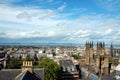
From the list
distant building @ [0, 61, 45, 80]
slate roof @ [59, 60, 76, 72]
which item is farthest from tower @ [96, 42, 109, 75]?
distant building @ [0, 61, 45, 80]

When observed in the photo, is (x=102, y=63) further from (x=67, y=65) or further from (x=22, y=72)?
(x=22, y=72)

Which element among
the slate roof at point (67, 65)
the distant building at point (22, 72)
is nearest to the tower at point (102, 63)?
the slate roof at point (67, 65)

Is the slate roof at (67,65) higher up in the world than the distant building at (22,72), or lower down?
lower down

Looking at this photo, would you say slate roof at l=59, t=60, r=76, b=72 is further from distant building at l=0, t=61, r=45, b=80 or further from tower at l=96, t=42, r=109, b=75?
distant building at l=0, t=61, r=45, b=80

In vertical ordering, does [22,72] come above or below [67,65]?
above

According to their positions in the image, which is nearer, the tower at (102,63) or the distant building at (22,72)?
the distant building at (22,72)

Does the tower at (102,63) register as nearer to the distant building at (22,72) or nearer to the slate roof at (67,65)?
the slate roof at (67,65)

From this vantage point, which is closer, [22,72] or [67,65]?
[22,72]

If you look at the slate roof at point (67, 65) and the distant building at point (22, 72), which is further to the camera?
the slate roof at point (67, 65)

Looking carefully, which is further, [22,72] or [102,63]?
[102,63]

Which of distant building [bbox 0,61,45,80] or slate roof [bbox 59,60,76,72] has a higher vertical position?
distant building [bbox 0,61,45,80]

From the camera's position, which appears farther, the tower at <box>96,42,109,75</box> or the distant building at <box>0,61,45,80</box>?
the tower at <box>96,42,109,75</box>

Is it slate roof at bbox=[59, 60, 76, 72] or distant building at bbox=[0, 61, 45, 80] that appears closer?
distant building at bbox=[0, 61, 45, 80]

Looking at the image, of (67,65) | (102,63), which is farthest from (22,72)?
(102,63)
